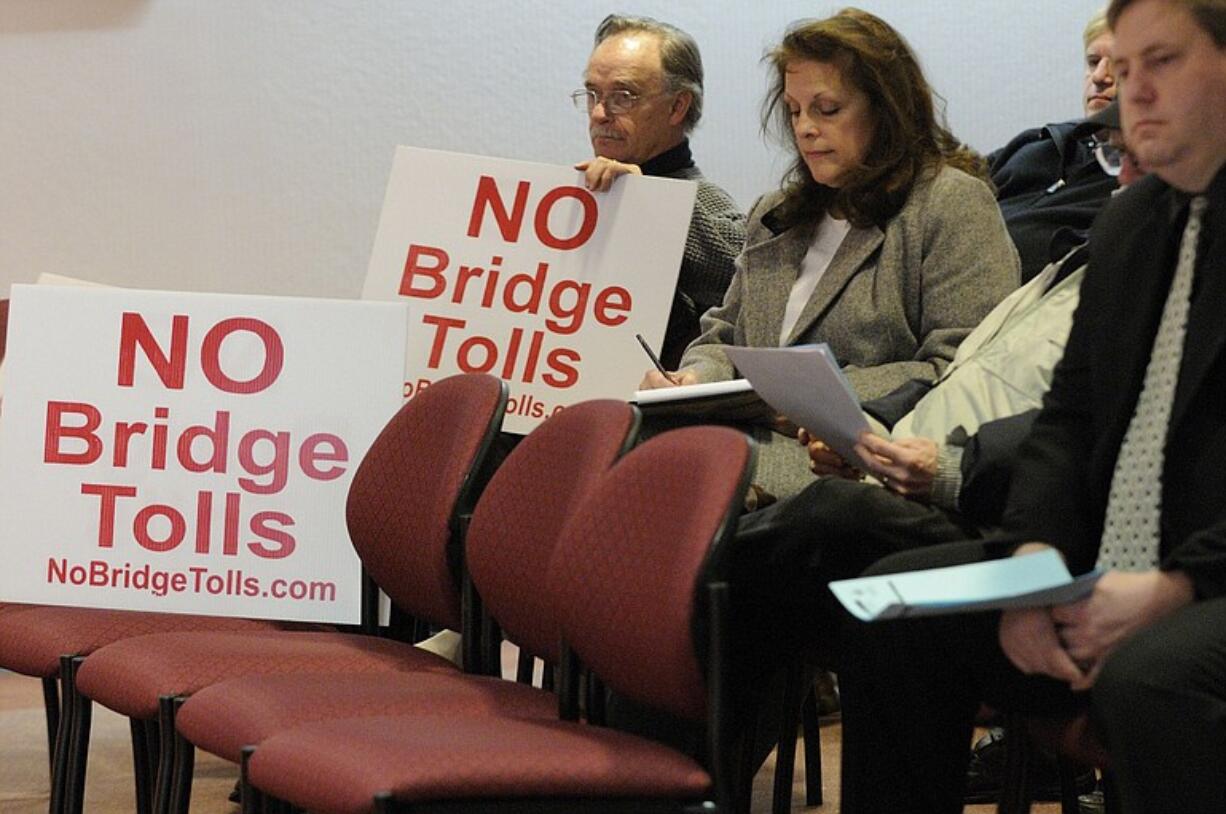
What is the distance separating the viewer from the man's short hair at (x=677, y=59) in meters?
4.20

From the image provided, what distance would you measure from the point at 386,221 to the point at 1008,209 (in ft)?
4.36

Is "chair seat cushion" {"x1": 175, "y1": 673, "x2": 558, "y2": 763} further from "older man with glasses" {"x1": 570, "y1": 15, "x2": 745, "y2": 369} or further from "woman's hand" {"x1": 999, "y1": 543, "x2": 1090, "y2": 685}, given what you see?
"older man with glasses" {"x1": 570, "y1": 15, "x2": 745, "y2": 369}

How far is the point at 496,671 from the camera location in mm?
2963

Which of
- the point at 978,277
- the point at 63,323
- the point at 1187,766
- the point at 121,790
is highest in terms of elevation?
the point at 978,277

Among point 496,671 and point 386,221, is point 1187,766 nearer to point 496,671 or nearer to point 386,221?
point 496,671

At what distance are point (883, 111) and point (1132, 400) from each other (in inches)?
46.2

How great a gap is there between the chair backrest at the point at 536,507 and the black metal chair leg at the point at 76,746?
2.55ft

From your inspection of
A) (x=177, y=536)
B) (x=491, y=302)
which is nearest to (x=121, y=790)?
(x=177, y=536)

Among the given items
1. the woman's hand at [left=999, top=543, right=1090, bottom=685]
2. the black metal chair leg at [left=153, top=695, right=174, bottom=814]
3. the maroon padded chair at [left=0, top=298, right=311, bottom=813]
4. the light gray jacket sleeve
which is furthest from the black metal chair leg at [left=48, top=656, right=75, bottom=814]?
the woman's hand at [left=999, top=543, right=1090, bottom=685]

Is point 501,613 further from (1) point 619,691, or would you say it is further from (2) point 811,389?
(2) point 811,389

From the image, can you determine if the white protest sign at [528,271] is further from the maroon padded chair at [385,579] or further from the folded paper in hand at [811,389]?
the folded paper in hand at [811,389]

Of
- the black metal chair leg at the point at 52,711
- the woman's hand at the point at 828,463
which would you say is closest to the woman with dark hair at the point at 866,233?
the woman's hand at the point at 828,463

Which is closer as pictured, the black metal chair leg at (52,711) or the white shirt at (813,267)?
the white shirt at (813,267)

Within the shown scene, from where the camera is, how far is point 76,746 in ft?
10.2
